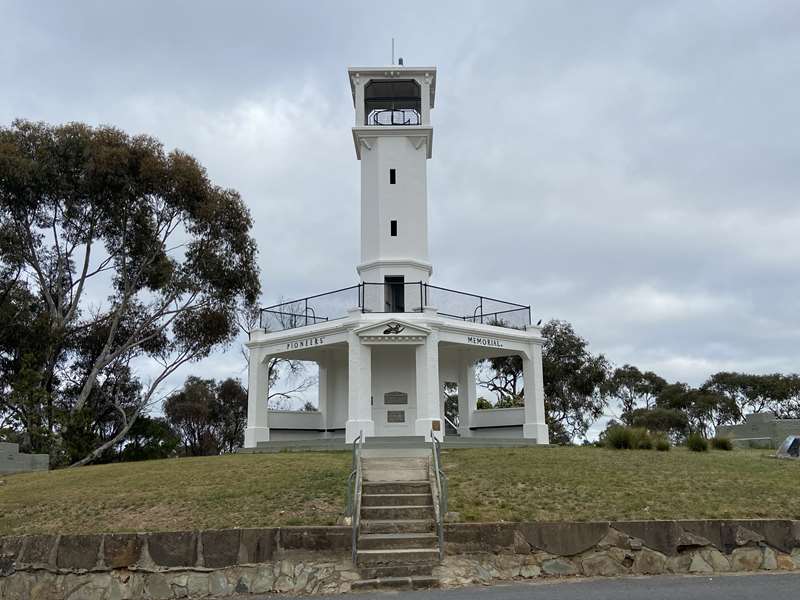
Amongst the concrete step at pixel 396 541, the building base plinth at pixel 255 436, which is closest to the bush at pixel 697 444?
the concrete step at pixel 396 541

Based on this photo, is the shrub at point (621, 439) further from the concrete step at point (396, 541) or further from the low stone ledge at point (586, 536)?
the concrete step at point (396, 541)

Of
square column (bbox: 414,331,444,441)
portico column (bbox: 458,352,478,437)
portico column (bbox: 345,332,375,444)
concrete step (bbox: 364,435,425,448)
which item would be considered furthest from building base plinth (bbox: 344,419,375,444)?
portico column (bbox: 458,352,478,437)

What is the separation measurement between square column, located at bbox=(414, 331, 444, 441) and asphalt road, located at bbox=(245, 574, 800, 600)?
12626 millimetres

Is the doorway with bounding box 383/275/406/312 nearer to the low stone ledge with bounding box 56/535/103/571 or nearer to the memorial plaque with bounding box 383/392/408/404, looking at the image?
the memorial plaque with bounding box 383/392/408/404

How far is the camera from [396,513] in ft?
41.4

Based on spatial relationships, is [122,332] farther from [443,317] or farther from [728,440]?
[728,440]

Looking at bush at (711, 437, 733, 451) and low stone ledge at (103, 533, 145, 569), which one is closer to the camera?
low stone ledge at (103, 533, 145, 569)

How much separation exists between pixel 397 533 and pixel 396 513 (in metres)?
0.54

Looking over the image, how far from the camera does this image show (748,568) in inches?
458

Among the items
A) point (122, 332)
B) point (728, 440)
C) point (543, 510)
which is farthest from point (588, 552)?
point (122, 332)

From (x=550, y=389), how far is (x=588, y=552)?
122 ft

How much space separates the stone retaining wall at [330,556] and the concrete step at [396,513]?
1.00 meters

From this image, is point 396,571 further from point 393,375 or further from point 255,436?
point 255,436

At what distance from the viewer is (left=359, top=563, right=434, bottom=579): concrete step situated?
11078 millimetres
